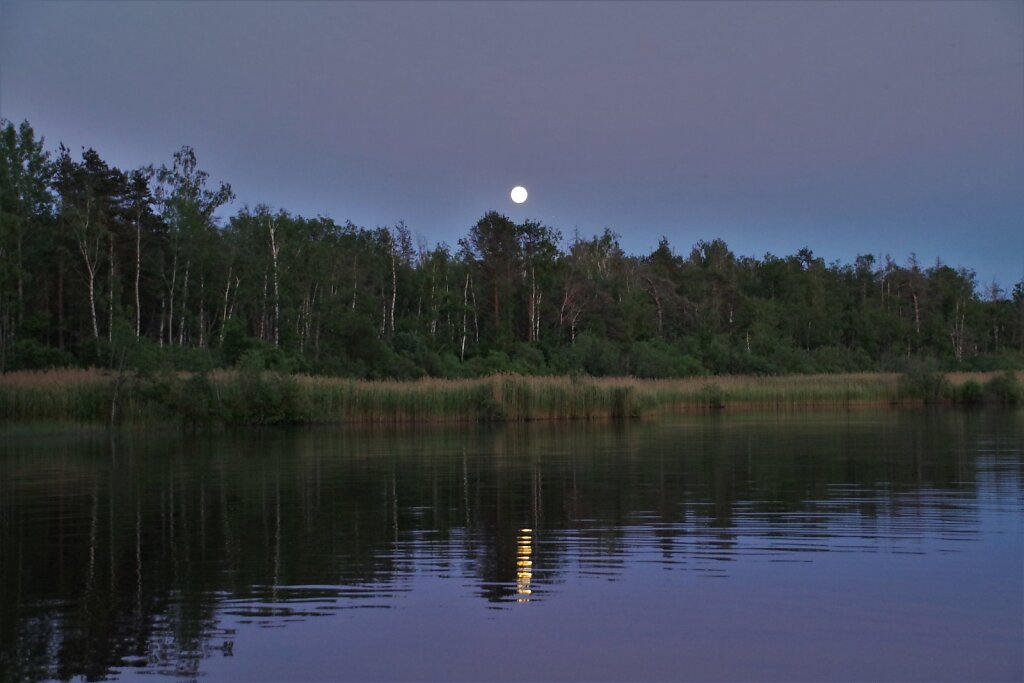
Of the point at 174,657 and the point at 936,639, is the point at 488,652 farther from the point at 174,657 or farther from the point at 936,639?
the point at 936,639

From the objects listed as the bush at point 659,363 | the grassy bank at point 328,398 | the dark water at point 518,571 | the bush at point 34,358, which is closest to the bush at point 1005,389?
the grassy bank at point 328,398

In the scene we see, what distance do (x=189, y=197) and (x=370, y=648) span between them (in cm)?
5029

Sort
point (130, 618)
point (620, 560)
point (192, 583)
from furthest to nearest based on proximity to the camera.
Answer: point (620, 560), point (192, 583), point (130, 618)

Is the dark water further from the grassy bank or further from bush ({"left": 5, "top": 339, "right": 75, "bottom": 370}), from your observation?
bush ({"left": 5, "top": 339, "right": 75, "bottom": 370})

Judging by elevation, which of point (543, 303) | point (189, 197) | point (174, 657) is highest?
point (189, 197)

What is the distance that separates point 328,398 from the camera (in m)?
39.8

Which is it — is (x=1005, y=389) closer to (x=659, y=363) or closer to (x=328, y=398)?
(x=659, y=363)

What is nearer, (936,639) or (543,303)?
(936,639)

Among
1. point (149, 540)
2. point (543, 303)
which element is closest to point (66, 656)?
point (149, 540)

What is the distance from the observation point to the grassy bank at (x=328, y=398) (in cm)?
3475

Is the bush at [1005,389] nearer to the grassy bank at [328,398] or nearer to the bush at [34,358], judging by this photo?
the grassy bank at [328,398]

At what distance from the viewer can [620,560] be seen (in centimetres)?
1109

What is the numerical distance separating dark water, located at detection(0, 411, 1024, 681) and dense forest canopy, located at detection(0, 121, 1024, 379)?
21.0 meters

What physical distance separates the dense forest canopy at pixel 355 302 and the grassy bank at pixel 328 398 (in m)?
1.17
